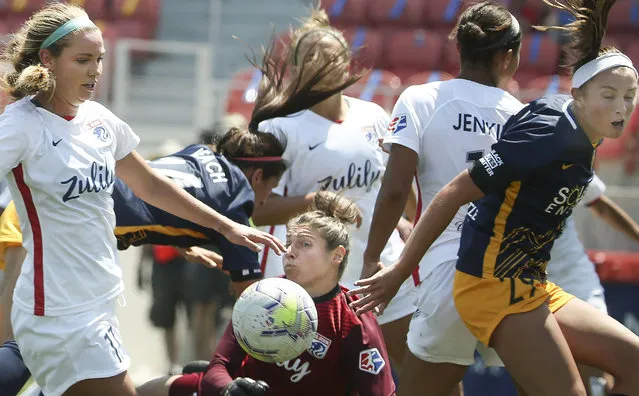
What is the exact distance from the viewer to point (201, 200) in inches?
175

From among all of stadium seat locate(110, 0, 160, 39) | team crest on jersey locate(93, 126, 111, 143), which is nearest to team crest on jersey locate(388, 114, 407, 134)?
team crest on jersey locate(93, 126, 111, 143)

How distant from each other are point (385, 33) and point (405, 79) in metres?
1.27

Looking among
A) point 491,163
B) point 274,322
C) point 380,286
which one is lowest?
point 274,322

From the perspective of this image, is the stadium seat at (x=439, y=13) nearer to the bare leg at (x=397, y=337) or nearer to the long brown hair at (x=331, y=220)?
the bare leg at (x=397, y=337)

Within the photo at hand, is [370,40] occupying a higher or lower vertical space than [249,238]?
lower

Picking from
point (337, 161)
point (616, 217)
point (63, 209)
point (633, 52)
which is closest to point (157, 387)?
point (63, 209)

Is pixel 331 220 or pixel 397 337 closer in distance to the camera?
pixel 331 220

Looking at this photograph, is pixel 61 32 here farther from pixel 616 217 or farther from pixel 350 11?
pixel 350 11

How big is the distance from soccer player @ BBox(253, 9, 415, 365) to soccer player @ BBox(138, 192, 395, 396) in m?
0.80

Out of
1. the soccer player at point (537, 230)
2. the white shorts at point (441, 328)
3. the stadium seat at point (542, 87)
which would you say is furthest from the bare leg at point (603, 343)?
the stadium seat at point (542, 87)

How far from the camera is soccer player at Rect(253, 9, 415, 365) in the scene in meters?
4.97


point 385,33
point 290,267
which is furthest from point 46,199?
point 385,33

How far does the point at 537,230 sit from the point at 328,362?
3.23ft

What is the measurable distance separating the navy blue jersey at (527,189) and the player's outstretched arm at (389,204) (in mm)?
358
